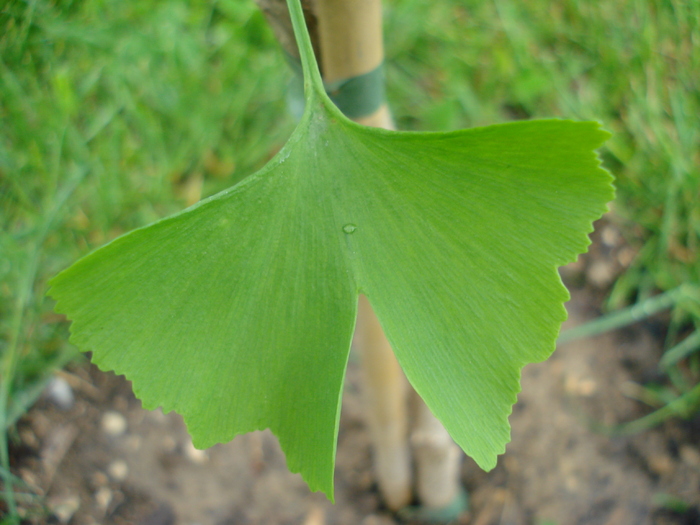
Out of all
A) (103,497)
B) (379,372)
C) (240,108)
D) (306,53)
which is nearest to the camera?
(306,53)

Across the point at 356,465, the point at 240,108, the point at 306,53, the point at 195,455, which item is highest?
the point at 306,53

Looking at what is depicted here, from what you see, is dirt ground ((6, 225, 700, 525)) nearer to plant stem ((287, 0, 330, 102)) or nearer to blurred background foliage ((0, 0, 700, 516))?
blurred background foliage ((0, 0, 700, 516))

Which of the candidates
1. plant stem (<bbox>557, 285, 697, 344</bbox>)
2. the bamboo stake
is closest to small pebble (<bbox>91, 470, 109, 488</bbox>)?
the bamboo stake

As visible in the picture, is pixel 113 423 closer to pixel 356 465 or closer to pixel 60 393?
pixel 60 393

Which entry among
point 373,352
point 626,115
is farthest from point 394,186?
point 626,115

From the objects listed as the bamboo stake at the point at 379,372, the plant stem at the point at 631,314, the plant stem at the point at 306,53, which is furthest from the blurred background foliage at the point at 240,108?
the plant stem at the point at 306,53

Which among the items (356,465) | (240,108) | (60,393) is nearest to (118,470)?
(60,393)
